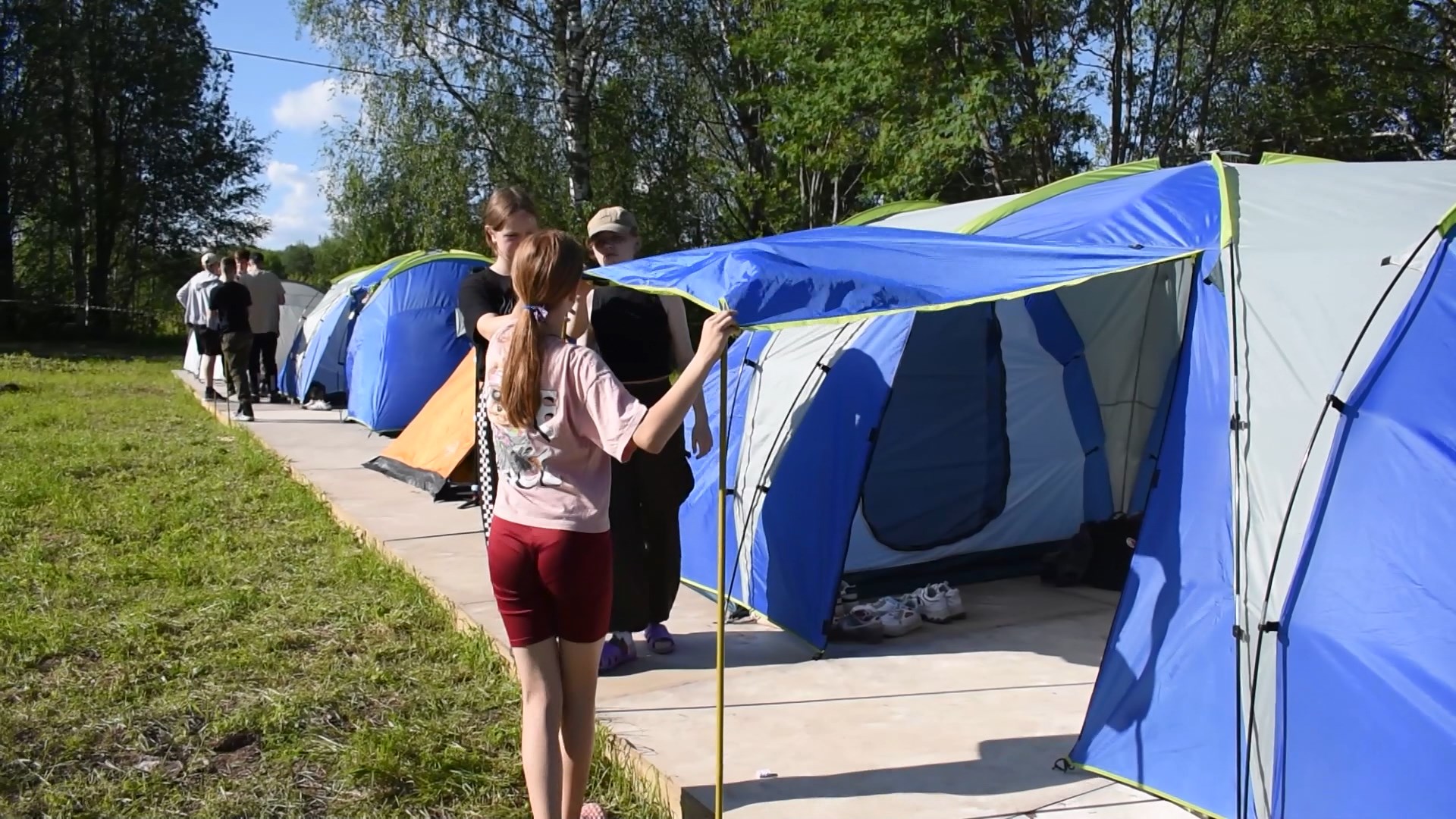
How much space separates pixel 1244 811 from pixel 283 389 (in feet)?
41.4

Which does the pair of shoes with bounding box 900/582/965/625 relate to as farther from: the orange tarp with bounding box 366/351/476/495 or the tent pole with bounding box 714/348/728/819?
the orange tarp with bounding box 366/351/476/495

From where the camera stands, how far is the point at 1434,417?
2.91 metres

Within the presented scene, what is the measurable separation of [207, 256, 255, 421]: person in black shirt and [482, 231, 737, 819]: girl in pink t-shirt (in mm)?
9186

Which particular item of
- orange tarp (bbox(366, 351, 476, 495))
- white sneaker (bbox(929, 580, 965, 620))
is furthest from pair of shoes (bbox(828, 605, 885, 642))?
orange tarp (bbox(366, 351, 476, 495))

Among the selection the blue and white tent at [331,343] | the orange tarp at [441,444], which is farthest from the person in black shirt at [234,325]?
the orange tarp at [441,444]

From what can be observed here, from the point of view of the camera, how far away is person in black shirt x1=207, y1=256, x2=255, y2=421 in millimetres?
11062

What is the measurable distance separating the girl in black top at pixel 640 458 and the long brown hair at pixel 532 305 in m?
1.11

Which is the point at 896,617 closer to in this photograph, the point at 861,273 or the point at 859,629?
the point at 859,629

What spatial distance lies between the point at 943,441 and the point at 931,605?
873mm

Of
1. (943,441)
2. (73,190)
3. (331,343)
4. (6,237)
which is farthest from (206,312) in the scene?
(73,190)

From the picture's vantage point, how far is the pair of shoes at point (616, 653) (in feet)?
14.3

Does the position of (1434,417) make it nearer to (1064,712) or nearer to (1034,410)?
(1064,712)

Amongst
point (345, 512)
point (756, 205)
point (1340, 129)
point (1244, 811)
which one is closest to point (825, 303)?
point (1244, 811)

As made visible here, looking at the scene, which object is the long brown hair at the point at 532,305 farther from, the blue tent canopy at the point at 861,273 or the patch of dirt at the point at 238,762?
the patch of dirt at the point at 238,762
